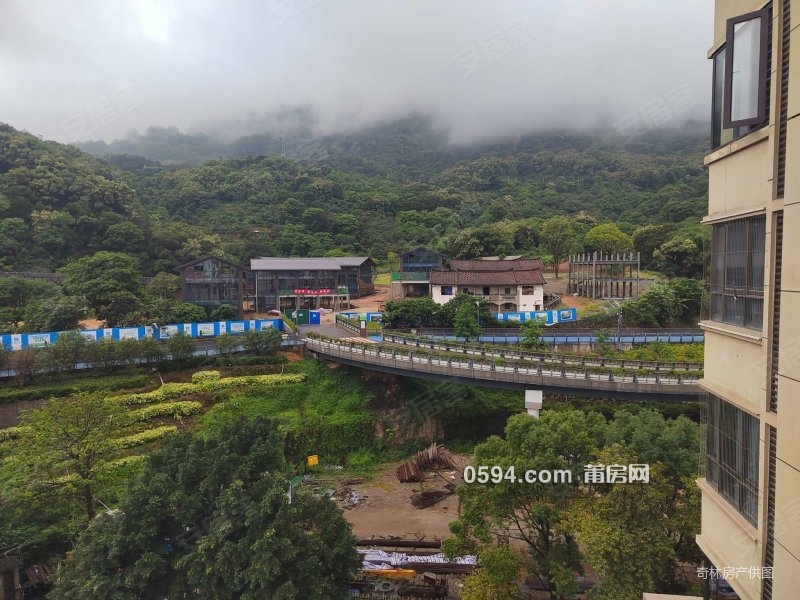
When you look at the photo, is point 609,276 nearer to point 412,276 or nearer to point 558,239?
point 558,239

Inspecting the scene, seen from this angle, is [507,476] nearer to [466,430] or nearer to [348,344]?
[466,430]

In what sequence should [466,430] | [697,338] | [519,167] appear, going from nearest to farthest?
[466,430], [697,338], [519,167]

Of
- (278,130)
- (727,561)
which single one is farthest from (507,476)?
(278,130)

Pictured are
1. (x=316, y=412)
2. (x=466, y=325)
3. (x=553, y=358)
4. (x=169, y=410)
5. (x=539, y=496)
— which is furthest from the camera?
(x=466, y=325)

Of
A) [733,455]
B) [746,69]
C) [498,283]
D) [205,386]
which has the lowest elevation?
[205,386]

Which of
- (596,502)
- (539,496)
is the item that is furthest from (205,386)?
(596,502)
